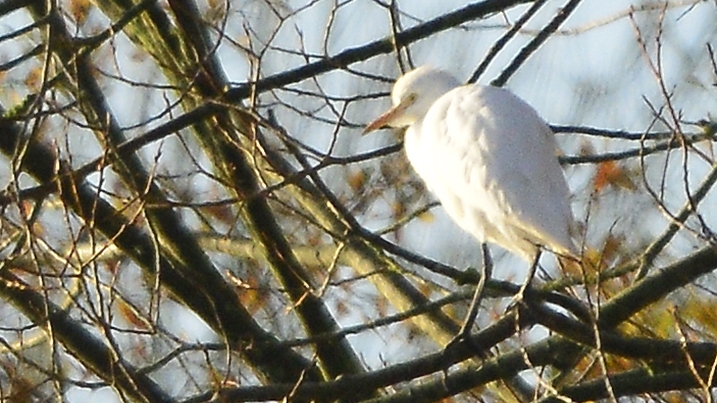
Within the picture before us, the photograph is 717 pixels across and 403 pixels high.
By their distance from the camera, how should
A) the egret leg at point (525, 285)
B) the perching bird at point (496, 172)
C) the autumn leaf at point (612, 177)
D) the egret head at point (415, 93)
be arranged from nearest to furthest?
the egret leg at point (525, 285)
the perching bird at point (496, 172)
the egret head at point (415, 93)
the autumn leaf at point (612, 177)

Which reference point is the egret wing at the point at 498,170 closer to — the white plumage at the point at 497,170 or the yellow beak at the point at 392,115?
the white plumage at the point at 497,170

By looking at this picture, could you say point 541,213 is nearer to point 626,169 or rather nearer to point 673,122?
point 673,122

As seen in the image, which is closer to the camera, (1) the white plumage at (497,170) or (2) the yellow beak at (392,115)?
(1) the white plumage at (497,170)

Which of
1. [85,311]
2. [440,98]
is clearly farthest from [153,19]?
[85,311]

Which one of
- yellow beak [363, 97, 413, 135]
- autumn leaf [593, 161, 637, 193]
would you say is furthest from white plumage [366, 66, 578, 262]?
autumn leaf [593, 161, 637, 193]

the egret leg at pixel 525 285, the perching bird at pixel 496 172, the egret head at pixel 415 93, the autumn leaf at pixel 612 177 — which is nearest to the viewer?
the egret leg at pixel 525 285

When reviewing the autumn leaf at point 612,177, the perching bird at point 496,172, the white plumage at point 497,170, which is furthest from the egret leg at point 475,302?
the autumn leaf at point 612,177

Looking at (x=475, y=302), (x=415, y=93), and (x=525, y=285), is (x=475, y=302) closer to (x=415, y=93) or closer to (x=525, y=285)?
(x=525, y=285)

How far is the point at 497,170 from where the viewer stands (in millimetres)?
3586

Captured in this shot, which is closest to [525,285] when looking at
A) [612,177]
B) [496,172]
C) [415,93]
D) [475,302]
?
[475,302]

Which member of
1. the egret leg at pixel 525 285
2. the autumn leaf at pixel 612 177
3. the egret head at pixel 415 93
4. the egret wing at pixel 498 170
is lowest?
the egret leg at pixel 525 285

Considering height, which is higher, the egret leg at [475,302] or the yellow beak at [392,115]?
the yellow beak at [392,115]

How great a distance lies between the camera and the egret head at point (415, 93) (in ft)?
13.7

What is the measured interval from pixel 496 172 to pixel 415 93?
0.69 m
